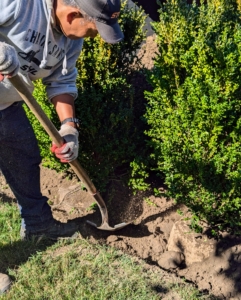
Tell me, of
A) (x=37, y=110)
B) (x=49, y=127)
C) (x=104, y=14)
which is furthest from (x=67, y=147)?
(x=104, y=14)

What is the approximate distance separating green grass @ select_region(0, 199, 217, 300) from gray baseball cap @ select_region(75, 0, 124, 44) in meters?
1.85

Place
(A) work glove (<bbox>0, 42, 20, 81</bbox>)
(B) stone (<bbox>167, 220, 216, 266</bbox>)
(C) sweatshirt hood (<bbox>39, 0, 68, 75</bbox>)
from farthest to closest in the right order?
1. (B) stone (<bbox>167, 220, 216, 266</bbox>)
2. (C) sweatshirt hood (<bbox>39, 0, 68, 75</bbox>)
3. (A) work glove (<bbox>0, 42, 20, 81</bbox>)

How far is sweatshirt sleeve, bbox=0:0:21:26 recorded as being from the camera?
262 centimetres

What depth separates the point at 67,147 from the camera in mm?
3154

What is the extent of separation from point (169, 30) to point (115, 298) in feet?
8.13

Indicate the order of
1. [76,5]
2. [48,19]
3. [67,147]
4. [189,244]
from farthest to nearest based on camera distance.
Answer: [189,244], [67,147], [48,19], [76,5]

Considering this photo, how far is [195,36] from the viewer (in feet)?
13.5

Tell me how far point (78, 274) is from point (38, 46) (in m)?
1.78

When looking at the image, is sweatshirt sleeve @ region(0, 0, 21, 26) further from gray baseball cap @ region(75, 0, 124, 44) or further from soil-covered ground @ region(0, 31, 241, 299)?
soil-covered ground @ region(0, 31, 241, 299)

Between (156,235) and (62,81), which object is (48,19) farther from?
(156,235)

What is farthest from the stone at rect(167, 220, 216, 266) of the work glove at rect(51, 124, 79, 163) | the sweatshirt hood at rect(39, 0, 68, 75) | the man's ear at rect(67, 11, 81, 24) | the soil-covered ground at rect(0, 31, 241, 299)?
the man's ear at rect(67, 11, 81, 24)

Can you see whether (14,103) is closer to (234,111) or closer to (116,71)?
(116,71)

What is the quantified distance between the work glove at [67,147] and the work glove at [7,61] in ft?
2.44

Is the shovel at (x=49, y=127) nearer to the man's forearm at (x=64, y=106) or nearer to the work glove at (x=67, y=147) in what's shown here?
the work glove at (x=67, y=147)
